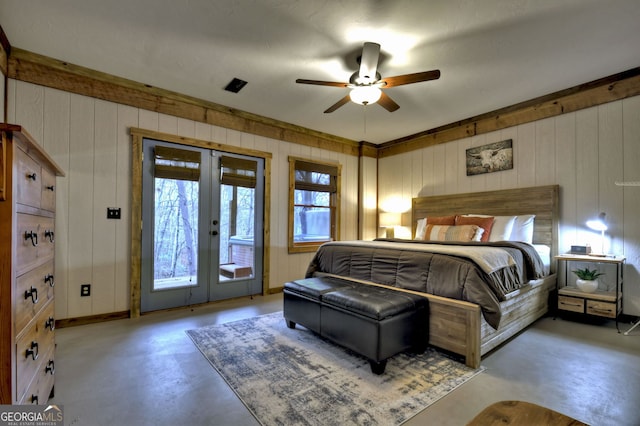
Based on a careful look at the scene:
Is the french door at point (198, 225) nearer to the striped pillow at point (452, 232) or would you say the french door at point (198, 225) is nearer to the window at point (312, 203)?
the window at point (312, 203)

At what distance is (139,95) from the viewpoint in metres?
3.35

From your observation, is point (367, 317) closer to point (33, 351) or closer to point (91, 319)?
point (33, 351)

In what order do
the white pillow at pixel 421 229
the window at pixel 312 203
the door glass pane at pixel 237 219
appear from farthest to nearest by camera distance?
the window at pixel 312 203 < the white pillow at pixel 421 229 < the door glass pane at pixel 237 219

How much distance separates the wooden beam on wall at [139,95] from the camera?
2775 millimetres

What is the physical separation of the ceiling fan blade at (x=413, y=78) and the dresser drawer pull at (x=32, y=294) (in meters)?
2.69

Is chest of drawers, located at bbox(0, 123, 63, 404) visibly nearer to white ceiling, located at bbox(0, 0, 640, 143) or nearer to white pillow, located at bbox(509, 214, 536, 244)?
white ceiling, located at bbox(0, 0, 640, 143)

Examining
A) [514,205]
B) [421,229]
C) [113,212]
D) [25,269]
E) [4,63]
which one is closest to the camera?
[25,269]

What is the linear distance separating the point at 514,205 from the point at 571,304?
52.7 inches

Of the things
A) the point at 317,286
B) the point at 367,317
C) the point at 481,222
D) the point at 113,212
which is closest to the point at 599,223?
the point at 481,222

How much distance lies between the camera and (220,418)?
1590 millimetres

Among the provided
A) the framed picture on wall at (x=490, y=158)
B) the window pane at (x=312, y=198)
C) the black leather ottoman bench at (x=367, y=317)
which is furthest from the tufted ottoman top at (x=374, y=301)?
the framed picture on wall at (x=490, y=158)

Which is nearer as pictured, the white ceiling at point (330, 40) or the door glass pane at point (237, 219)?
the white ceiling at point (330, 40)

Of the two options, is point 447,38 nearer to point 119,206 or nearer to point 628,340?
point 628,340

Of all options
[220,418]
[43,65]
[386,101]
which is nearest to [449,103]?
[386,101]
